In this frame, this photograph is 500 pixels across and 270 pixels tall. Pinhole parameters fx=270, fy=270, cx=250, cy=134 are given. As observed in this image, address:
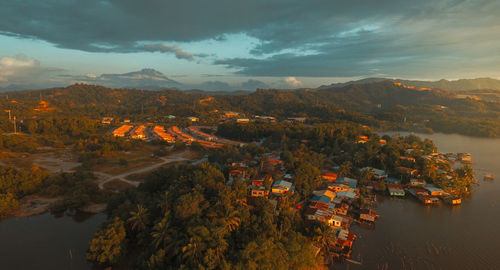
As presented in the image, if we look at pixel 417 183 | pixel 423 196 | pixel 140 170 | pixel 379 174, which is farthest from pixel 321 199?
pixel 140 170

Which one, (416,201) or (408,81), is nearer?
(416,201)

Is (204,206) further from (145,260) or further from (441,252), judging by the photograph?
(441,252)

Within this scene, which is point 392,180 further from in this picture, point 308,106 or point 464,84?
point 464,84

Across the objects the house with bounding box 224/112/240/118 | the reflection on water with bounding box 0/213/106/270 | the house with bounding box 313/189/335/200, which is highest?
the house with bounding box 224/112/240/118

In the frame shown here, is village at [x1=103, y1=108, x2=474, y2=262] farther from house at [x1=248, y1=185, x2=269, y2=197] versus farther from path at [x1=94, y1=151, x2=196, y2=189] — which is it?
path at [x1=94, y1=151, x2=196, y2=189]

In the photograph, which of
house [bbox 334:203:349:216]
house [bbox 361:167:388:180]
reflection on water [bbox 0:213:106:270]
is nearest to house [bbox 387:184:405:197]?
house [bbox 361:167:388:180]

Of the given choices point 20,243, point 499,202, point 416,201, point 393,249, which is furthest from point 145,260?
point 499,202
